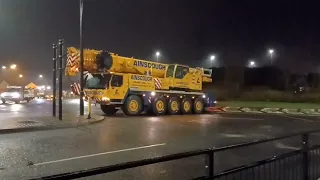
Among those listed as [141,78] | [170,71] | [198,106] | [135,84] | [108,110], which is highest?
[170,71]

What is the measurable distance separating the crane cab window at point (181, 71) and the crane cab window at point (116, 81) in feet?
17.6

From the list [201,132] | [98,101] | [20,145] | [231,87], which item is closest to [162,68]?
[98,101]

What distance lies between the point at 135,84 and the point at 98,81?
2.38 m

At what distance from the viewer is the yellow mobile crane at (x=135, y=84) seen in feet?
78.4

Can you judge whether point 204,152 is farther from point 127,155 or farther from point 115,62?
point 115,62

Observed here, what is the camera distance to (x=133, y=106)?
24.7 metres

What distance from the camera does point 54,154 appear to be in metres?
9.70

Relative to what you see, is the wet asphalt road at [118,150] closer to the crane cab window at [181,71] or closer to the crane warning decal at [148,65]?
the crane warning decal at [148,65]

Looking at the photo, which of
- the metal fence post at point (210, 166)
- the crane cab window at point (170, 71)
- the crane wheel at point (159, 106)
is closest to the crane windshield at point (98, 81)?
the crane wheel at point (159, 106)

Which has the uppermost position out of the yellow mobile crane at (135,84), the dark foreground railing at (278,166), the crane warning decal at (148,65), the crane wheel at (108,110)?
the crane warning decal at (148,65)

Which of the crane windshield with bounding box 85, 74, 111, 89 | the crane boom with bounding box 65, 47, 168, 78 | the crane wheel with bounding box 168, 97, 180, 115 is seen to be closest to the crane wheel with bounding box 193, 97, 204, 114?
the crane wheel with bounding box 168, 97, 180, 115

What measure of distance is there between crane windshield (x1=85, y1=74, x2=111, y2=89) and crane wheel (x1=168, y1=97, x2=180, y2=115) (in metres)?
5.01

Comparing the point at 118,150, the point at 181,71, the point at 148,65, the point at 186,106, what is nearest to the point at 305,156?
the point at 118,150

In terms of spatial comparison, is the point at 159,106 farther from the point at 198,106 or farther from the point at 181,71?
the point at 198,106
